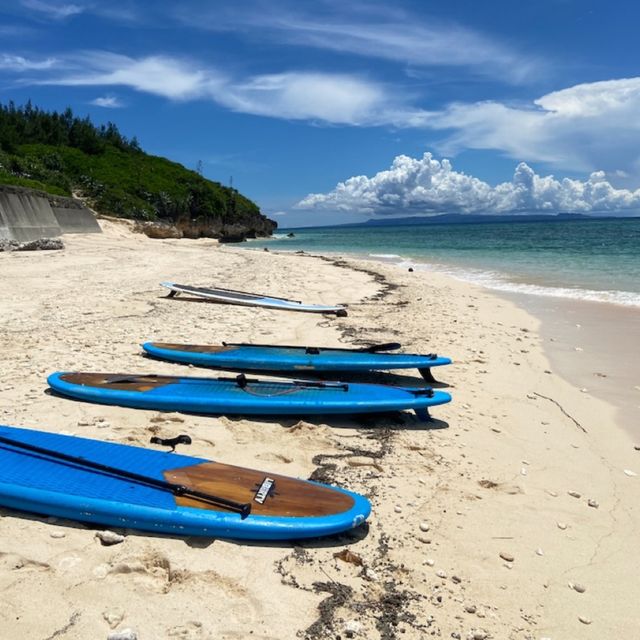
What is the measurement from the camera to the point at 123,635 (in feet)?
6.97

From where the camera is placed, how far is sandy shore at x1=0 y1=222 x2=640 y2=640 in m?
2.37

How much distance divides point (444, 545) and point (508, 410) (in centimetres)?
272

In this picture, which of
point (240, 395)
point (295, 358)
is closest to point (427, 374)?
point (295, 358)

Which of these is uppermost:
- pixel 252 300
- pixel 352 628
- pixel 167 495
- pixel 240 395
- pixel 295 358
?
pixel 252 300

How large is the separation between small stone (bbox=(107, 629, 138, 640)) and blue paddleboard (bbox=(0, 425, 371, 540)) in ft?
2.35

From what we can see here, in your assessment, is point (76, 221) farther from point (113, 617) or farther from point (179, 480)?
point (113, 617)

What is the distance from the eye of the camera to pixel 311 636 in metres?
2.26

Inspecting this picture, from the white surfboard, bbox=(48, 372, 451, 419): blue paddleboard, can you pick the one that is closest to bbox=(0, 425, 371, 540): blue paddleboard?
bbox=(48, 372, 451, 419): blue paddleboard

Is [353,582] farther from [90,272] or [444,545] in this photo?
[90,272]

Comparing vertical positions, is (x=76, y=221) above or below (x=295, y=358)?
above

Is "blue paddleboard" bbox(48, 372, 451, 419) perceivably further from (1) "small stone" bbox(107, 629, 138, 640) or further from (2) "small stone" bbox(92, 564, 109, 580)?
(1) "small stone" bbox(107, 629, 138, 640)

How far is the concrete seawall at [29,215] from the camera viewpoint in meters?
18.6

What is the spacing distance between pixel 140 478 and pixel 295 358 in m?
2.91

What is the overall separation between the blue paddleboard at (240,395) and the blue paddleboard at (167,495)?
1170 millimetres
